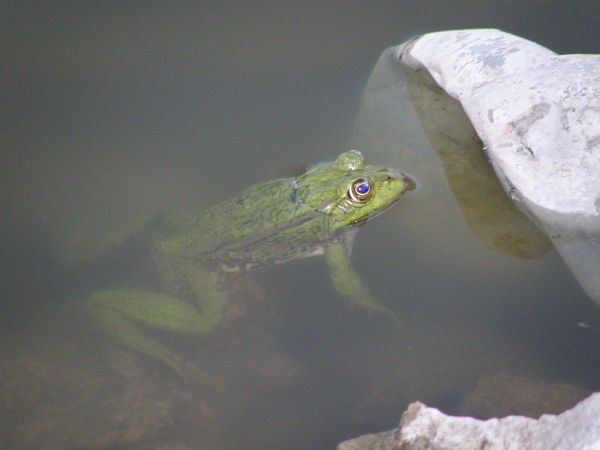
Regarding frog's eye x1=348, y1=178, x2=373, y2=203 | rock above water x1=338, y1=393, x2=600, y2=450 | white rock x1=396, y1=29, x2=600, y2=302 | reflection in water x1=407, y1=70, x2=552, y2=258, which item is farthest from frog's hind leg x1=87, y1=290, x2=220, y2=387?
white rock x1=396, y1=29, x2=600, y2=302

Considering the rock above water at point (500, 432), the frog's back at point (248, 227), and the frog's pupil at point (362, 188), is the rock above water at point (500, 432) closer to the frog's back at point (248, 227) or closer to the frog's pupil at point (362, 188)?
the frog's pupil at point (362, 188)

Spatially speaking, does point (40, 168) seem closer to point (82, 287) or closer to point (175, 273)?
point (82, 287)

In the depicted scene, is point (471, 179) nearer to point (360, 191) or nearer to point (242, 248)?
point (360, 191)

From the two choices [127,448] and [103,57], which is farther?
[103,57]

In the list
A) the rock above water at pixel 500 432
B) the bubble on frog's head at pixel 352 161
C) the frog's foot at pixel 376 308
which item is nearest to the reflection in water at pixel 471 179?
the bubble on frog's head at pixel 352 161

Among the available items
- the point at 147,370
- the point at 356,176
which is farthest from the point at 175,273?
the point at 356,176

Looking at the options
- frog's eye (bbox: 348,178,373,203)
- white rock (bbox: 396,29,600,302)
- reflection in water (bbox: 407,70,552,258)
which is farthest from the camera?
frog's eye (bbox: 348,178,373,203)

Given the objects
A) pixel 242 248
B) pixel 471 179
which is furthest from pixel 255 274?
pixel 471 179

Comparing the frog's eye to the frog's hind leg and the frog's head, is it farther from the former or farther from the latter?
the frog's hind leg
